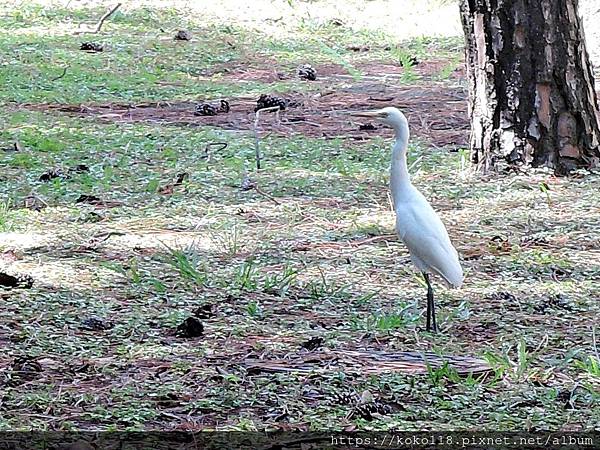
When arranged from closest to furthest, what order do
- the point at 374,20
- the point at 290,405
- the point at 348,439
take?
the point at 348,439
the point at 290,405
the point at 374,20

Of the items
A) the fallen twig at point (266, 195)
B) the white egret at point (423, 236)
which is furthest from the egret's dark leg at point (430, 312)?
the fallen twig at point (266, 195)

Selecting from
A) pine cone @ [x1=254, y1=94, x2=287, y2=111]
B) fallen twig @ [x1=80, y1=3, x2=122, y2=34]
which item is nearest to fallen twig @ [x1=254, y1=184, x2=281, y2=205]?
pine cone @ [x1=254, y1=94, x2=287, y2=111]

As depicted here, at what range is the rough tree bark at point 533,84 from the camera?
15.3ft

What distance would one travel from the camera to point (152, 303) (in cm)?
319

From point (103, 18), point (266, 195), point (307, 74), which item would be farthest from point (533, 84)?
point (103, 18)

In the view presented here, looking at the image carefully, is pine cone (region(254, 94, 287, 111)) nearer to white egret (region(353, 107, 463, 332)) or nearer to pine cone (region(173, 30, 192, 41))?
pine cone (region(173, 30, 192, 41))

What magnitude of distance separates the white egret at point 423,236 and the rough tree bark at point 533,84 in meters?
1.52

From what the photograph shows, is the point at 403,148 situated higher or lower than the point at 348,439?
higher

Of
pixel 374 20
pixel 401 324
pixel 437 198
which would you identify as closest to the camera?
pixel 401 324

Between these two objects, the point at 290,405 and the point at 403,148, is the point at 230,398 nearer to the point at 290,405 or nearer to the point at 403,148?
the point at 290,405

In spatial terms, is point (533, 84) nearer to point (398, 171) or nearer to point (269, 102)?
point (398, 171)

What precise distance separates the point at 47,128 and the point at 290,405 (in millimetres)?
3539

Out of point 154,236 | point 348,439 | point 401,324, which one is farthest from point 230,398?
point 154,236

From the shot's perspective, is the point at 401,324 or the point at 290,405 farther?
the point at 401,324
